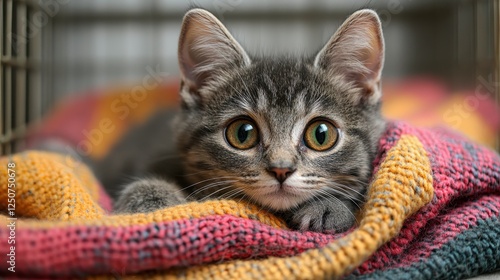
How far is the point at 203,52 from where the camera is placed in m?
1.63

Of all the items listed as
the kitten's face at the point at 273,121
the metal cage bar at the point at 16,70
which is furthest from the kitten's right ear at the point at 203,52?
the metal cage bar at the point at 16,70

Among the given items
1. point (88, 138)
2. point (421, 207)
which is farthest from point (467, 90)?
point (88, 138)

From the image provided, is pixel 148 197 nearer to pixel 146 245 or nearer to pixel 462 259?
pixel 146 245

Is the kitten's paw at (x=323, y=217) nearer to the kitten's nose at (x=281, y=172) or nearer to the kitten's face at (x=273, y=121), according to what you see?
the kitten's face at (x=273, y=121)

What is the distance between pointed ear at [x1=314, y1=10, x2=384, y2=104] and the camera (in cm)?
151

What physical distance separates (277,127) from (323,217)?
0.27 metres

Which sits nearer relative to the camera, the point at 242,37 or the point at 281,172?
the point at 281,172

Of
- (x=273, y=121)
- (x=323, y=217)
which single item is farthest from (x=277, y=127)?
(x=323, y=217)

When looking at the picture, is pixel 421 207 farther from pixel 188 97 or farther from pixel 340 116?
pixel 188 97

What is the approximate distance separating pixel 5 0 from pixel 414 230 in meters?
1.67

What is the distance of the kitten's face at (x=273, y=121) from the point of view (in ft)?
4.47

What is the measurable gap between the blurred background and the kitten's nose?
132 centimetres

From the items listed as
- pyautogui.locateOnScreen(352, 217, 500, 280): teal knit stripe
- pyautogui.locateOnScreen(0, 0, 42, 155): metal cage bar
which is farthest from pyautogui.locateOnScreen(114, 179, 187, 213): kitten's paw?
pyautogui.locateOnScreen(0, 0, 42, 155): metal cage bar

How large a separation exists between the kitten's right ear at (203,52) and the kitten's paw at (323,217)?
51 cm
